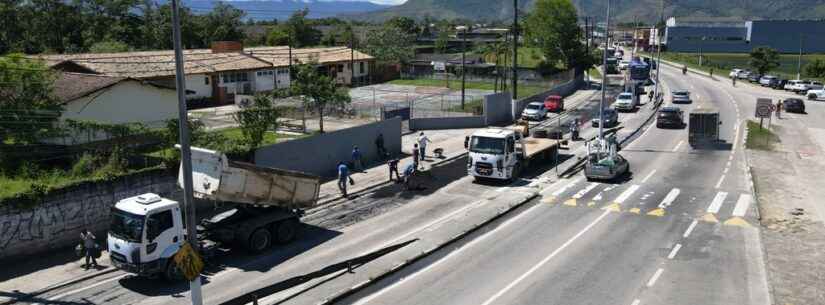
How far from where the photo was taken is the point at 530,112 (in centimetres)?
4988

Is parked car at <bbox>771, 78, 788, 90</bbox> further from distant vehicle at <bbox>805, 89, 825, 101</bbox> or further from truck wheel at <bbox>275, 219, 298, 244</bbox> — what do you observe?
truck wheel at <bbox>275, 219, 298, 244</bbox>

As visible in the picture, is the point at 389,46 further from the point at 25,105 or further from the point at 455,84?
the point at 25,105

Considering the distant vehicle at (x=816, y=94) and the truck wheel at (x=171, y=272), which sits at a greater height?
the distant vehicle at (x=816, y=94)

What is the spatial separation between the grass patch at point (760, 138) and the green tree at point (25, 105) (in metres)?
36.5

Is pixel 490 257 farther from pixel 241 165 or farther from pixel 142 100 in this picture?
pixel 142 100

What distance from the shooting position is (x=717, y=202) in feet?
84.4

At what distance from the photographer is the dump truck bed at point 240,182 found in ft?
61.2

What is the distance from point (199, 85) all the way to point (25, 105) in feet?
91.0

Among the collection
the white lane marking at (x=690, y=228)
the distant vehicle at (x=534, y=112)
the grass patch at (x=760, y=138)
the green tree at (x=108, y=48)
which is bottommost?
the white lane marking at (x=690, y=228)

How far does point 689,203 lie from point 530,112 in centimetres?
2485

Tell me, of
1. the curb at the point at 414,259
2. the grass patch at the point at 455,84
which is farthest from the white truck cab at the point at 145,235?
the grass patch at the point at 455,84

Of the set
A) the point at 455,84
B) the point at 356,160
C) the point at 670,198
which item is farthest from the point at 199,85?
the point at 670,198

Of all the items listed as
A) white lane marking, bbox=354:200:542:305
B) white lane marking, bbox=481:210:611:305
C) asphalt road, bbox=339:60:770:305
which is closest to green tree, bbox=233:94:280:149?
white lane marking, bbox=354:200:542:305

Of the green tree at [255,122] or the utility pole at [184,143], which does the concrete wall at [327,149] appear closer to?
the green tree at [255,122]
